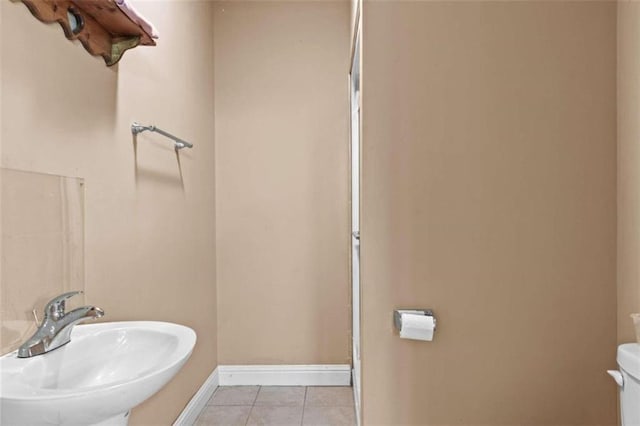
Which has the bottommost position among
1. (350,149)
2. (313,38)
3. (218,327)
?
(218,327)

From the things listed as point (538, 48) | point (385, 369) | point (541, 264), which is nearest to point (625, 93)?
point (538, 48)

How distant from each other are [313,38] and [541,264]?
187cm

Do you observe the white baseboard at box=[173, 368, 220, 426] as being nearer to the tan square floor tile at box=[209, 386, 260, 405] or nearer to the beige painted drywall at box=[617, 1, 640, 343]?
the tan square floor tile at box=[209, 386, 260, 405]

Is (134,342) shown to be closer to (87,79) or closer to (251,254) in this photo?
(87,79)

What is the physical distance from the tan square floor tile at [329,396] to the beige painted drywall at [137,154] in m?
0.64

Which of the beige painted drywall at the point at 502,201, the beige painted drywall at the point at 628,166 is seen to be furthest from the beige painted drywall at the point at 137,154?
the beige painted drywall at the point at 628,166

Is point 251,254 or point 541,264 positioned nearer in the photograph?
point 541,264

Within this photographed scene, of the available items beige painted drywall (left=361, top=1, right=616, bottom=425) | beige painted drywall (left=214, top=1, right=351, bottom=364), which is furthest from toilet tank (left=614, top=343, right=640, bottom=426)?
beige painted drywall (left=214, top=1, right=351, bottom=364)

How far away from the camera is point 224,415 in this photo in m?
2.06

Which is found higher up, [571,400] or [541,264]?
[541,264]

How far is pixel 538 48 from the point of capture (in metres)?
1.40

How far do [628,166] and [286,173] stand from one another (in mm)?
1702

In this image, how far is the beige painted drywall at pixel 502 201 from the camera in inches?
55.1

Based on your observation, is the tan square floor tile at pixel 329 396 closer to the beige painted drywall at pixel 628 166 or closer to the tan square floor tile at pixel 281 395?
the tan square floor tile at pixel 281 395
